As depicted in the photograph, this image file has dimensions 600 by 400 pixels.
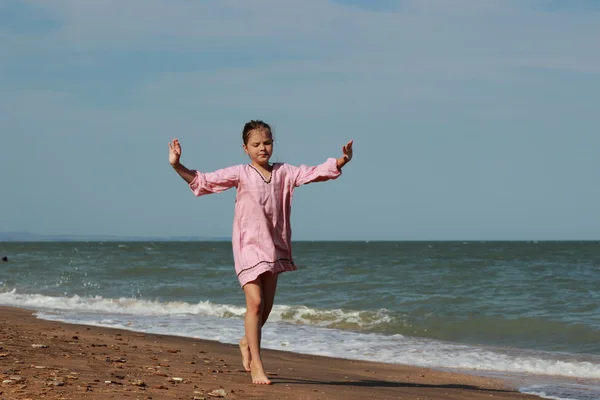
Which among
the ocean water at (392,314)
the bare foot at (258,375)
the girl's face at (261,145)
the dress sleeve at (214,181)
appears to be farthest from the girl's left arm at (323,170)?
the ocean water at (392,314)

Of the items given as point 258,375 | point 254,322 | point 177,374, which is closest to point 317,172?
point 254,322

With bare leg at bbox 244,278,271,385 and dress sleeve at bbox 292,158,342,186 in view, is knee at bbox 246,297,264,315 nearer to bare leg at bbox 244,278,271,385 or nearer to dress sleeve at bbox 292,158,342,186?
bare leg at bbox 244,278,271,385

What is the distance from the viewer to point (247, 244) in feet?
18.7

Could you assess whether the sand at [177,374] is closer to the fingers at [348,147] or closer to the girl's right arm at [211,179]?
the girl's right arm at [211,179]

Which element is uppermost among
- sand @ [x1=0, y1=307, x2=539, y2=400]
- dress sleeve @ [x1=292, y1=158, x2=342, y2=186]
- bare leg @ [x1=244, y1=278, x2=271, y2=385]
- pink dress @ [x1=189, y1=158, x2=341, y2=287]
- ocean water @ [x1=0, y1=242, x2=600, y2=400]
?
dress sleeve @ [x1=292, y1=158, x2=342, y2=186]

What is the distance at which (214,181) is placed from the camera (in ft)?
18.8

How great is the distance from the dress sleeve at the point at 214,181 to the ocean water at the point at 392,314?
3.69 meters

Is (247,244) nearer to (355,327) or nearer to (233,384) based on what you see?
(233,384)

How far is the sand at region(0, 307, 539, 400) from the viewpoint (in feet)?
16.9

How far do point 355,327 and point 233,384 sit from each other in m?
8.45

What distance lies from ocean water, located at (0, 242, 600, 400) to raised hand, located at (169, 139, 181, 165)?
412 centimetres

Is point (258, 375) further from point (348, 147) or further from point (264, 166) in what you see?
point (348, 147)

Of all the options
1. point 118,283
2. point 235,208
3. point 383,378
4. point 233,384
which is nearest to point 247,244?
point 235,208

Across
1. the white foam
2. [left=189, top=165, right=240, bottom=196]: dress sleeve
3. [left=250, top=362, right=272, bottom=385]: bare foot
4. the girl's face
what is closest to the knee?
[left=250, top=362, right=272, bottom=385]: bare foot
